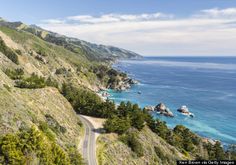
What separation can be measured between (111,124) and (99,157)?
47.9 ft

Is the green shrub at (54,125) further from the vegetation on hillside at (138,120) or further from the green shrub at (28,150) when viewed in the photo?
the vegetation on hillside at (138,120)

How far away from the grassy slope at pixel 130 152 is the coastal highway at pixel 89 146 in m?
1.15

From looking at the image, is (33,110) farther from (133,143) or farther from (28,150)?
(133,143)

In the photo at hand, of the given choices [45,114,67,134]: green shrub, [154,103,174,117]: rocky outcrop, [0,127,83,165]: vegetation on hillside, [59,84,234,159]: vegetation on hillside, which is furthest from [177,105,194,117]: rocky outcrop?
[0,127,83,165]: vegetation on hillside

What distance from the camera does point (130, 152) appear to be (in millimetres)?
59906

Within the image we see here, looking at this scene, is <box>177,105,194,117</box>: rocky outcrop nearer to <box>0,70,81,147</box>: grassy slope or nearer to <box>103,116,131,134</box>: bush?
<box>103,116,131,134</box>: bush

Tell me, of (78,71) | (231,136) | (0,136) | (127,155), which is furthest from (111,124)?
(78,71)

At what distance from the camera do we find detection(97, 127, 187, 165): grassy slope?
180 ft

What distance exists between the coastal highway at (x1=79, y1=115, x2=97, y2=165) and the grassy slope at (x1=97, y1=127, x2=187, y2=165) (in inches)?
45.1

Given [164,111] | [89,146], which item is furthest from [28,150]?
[164,111]

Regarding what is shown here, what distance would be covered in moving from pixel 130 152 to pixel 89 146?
30.6 ft

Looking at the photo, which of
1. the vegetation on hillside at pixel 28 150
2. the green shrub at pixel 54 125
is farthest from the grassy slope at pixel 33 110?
the vegetation on hillside at pixel 28 150

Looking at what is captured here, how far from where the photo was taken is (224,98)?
16888cm

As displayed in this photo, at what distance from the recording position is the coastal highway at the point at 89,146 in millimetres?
50750
